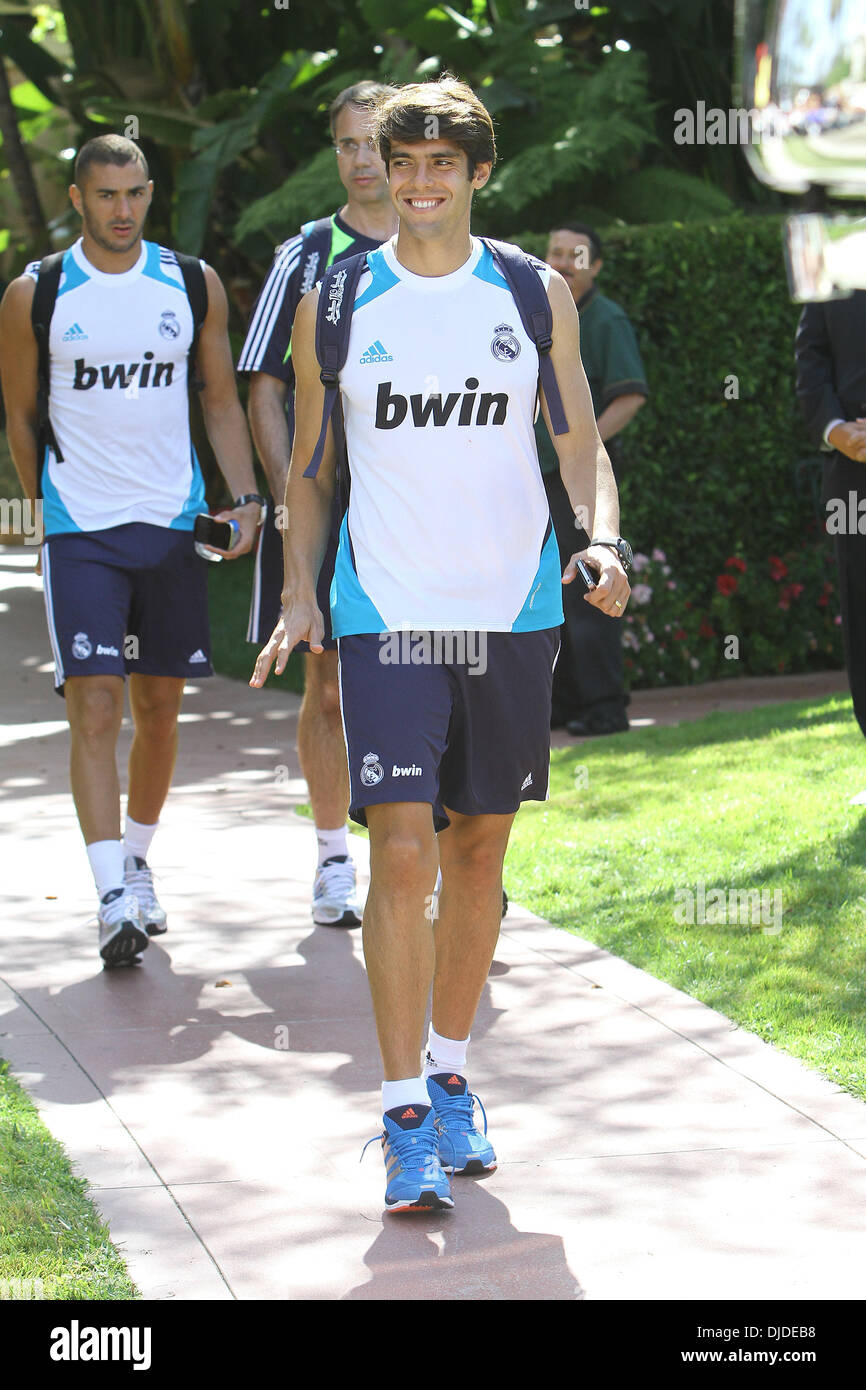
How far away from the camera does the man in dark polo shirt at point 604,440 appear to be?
28.0 ft

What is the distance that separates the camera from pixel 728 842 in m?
6.60

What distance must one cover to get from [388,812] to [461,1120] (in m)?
0.75

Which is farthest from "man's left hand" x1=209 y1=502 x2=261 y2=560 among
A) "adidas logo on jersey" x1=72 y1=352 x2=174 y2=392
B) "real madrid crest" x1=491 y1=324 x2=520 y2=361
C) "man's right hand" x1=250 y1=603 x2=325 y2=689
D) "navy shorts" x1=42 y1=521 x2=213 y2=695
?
"real madrid crest" x1=491 y1=324 x2=520 y2=361

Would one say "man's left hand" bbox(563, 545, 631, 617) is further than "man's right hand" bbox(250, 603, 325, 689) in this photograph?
No

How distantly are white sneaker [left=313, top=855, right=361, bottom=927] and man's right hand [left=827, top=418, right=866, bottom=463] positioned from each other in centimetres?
234

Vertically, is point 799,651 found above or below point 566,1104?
above

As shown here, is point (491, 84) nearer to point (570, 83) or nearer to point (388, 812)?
point (570, 83)

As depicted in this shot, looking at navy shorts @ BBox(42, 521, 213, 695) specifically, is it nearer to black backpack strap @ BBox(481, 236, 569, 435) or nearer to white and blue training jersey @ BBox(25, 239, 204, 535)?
white and blue training jersey @ BBox(25, 239, 204, 535)

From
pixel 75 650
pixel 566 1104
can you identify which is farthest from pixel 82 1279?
pixel 75 650

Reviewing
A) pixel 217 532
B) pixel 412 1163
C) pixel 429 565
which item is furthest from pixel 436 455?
pixel 217 532

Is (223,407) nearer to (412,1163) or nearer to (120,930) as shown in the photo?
Result: (120,930)

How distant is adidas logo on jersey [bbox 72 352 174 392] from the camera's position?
5535 millimetres

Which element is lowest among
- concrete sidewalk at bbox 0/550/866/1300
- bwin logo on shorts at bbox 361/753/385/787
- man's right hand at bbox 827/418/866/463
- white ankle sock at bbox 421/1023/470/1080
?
concrete sidewalk at bbox 0/550/866/1300
